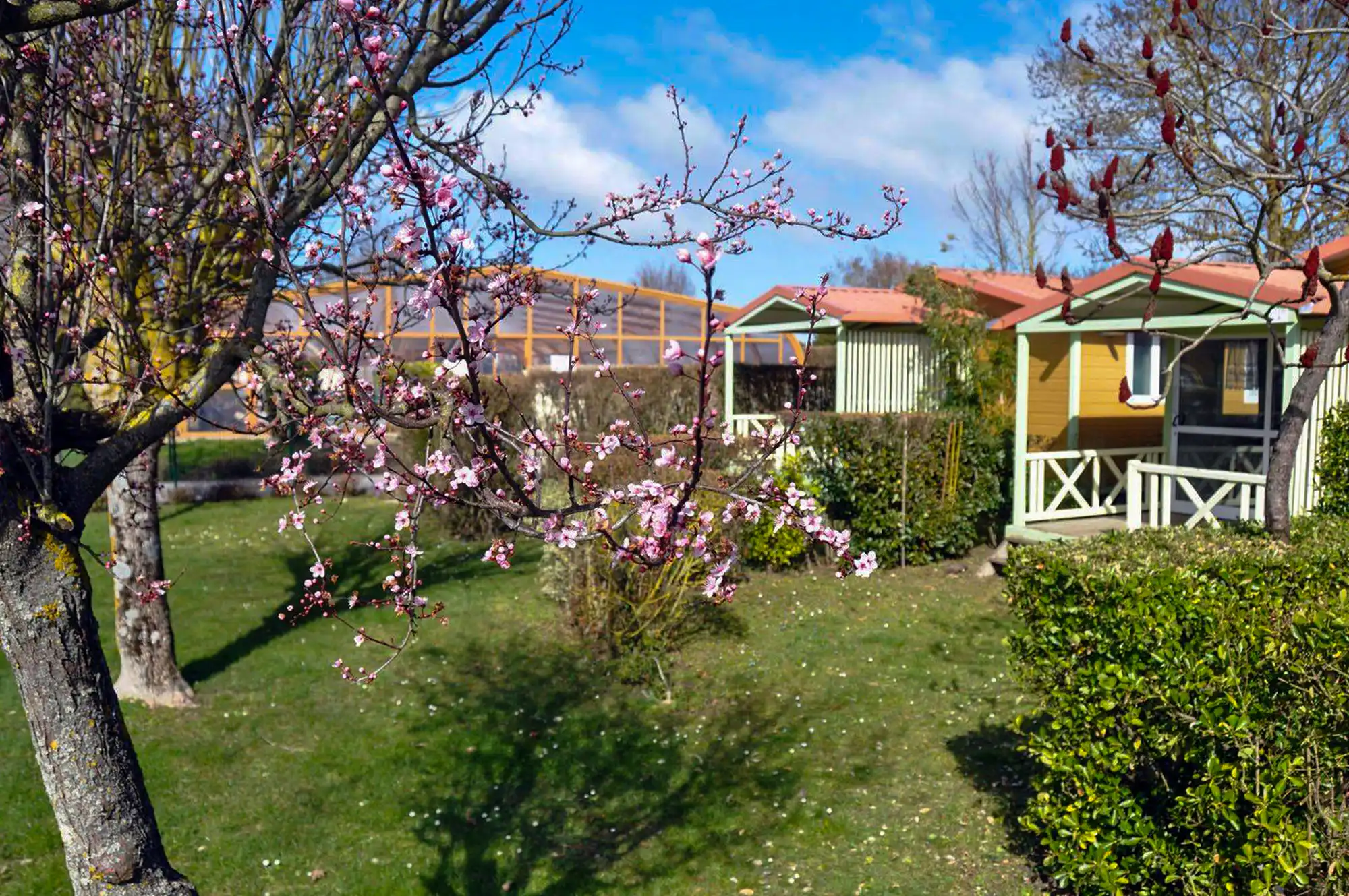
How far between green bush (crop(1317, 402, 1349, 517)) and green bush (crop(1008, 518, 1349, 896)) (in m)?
4.65

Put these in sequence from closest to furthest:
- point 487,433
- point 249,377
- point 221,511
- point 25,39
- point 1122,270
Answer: point 487,433 < point 25,39 < point 249,377 < point 1122,270 < point 221,511

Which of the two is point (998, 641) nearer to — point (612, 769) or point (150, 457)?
point (612, 769)

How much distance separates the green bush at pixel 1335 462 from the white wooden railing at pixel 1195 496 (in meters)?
→ 0.53

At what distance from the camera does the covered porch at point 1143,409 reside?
9477 millimetres

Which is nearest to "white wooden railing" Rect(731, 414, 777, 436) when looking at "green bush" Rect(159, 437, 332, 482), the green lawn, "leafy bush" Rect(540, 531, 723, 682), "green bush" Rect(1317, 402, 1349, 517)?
the green lawn

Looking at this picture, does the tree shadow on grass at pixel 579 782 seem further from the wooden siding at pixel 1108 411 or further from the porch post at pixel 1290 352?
the wooden siding at pixel 1108 411

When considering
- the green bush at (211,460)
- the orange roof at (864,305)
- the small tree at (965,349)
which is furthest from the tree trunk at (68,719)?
the green bush at (211,460)

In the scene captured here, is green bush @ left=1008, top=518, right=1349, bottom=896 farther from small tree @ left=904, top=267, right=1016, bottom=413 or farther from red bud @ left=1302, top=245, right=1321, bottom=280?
small tree @ left=904, top=267, right=1016, bottom=413

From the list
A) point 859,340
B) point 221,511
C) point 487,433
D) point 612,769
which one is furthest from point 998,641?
point 221,511

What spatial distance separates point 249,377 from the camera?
183 inches

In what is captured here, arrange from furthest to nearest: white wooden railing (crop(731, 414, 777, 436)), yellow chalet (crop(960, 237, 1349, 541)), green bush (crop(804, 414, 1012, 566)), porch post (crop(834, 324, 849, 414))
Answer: white wooden railing (crop(731, 414, 777, 436)) → porch post (crop(834, 324, 849, 414)) → green bush (crop(804, 414, 1012, 566)) → yellow chalet (crop(960, 237, 1349, 541))

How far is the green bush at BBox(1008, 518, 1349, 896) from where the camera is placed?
12.1ft

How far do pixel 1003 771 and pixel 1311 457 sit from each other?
5228 millimetres

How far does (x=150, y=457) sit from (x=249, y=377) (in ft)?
12.7
